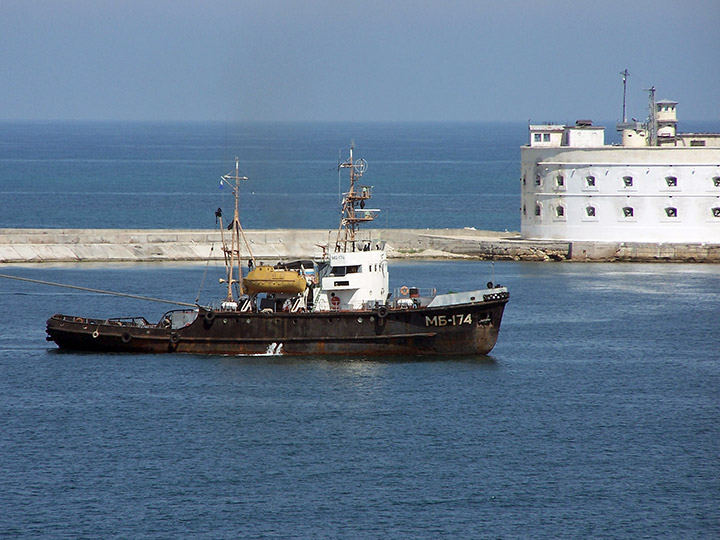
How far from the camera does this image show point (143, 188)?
144750mm

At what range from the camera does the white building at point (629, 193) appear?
77.2 meters

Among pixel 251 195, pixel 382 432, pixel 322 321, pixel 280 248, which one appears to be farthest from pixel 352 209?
pixel 251 195

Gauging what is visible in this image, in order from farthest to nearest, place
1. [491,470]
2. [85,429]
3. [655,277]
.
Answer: [655,277], [85,429], [491,470]

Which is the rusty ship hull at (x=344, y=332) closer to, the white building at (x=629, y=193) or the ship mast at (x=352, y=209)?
the ship mast at (x=352, y=209)

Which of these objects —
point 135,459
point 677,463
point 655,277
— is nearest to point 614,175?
point 655,277

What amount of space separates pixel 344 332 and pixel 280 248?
30.3 metres

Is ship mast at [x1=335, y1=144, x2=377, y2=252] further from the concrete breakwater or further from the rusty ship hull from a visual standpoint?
the concrete breakwater

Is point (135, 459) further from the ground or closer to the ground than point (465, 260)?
closer to the ground

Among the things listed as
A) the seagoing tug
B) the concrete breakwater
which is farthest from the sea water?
the seagoing tug

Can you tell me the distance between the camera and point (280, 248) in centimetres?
7744

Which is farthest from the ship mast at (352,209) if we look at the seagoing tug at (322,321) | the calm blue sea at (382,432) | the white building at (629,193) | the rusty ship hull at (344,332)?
the white building at (629,193)

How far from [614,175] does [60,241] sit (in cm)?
3679

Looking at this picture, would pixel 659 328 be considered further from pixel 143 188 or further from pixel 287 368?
pixel 143 188

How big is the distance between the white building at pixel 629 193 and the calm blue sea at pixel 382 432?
503 inches
